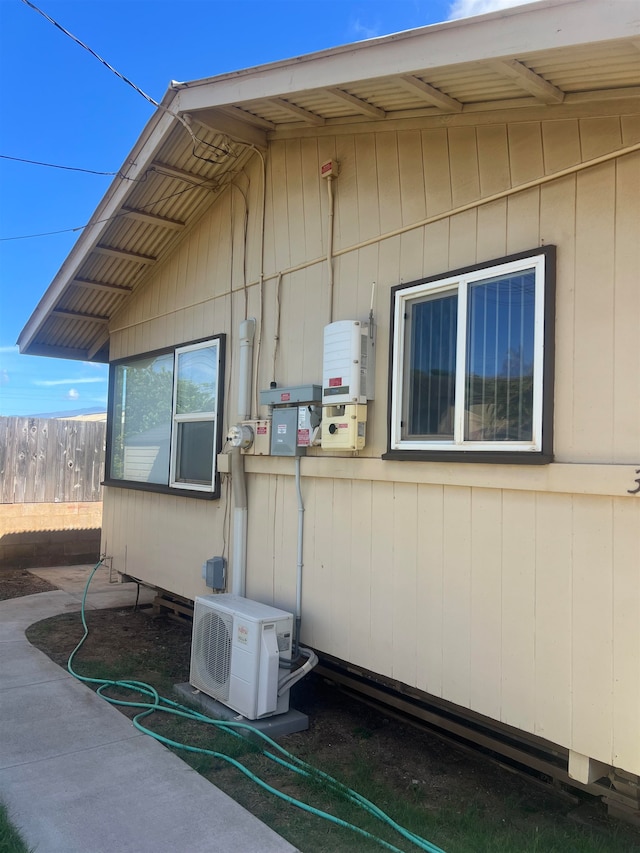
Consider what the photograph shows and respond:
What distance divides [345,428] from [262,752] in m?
1.92

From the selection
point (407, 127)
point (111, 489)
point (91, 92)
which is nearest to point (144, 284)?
point (111, 489)

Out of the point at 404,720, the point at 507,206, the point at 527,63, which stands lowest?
the point at 404,720

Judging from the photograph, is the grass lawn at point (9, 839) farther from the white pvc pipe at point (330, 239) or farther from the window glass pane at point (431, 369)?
the white pvc pipe at point (330, 239)

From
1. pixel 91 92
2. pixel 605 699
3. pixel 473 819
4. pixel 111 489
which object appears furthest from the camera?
pixel 91 92

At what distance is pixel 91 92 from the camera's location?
9.48 meters

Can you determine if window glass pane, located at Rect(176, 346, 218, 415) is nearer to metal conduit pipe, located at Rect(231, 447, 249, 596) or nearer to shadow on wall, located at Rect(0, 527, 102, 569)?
metal conduit pipe, located at Rect(231, 447, 249, 596)

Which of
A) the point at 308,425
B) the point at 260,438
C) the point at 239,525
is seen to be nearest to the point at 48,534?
the point at 239,525

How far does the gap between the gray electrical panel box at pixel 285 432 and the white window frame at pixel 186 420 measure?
39.2 inches

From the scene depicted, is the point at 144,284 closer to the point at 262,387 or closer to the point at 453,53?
the point at 262,387

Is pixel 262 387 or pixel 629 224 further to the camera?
pixel 262 387

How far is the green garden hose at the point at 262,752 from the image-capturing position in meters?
2.95

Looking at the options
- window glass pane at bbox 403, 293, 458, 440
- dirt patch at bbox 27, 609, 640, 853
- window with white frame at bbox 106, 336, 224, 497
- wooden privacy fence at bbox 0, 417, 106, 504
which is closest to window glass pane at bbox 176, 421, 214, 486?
window with white frame at bbox 106, 336, 224, 497

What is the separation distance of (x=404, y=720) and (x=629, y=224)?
322 cm

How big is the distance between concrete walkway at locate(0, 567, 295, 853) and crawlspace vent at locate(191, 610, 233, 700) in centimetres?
55
